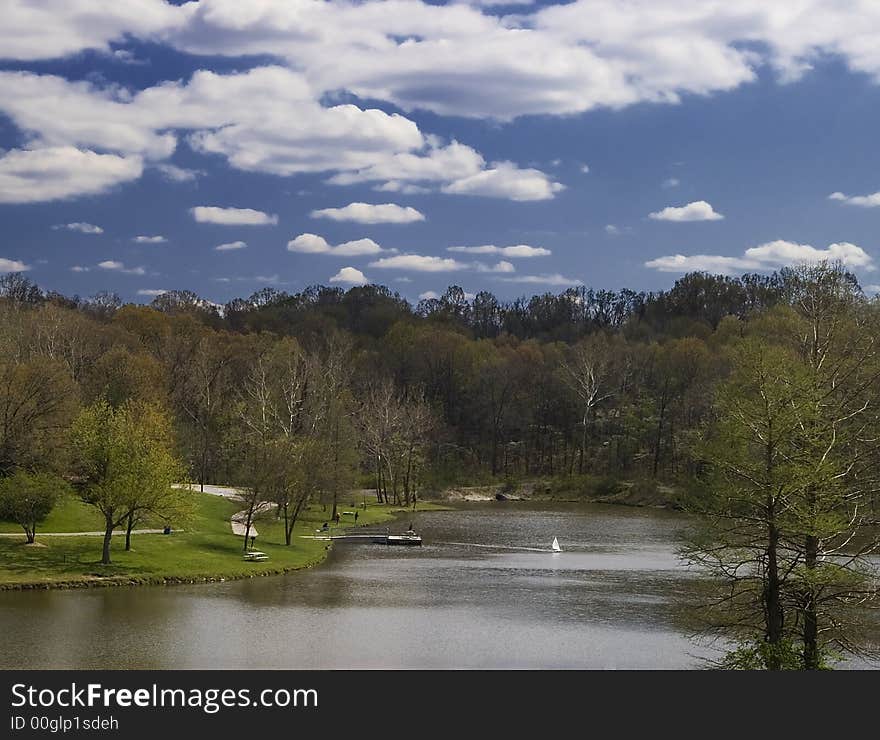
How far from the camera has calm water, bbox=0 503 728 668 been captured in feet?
114

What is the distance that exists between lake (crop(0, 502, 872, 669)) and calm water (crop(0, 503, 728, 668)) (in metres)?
0.08

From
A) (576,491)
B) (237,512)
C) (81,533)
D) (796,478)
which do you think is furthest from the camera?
(576,491)

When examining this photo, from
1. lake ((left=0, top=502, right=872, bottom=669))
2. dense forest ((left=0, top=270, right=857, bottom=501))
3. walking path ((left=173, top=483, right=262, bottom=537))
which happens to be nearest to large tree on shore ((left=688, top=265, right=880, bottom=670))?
lake ((left=0, top=502, right=872, bottom=669))

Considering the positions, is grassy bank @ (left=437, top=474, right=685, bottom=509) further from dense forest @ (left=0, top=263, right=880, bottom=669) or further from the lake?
the lake

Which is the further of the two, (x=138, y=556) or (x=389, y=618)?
(x=138, y=556)

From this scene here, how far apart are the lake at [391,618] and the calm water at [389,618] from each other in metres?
0.08

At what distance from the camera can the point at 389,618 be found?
42875mm

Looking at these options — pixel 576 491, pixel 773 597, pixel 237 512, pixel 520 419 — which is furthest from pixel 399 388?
pixel 773 597

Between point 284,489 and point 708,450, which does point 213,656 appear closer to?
point 708,450

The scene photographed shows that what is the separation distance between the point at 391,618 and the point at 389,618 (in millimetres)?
84

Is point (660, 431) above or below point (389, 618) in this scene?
above

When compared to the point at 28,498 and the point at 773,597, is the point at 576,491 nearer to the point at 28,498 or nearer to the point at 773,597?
the point at 28,498

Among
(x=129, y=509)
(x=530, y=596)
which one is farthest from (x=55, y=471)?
(x=530, y=596)

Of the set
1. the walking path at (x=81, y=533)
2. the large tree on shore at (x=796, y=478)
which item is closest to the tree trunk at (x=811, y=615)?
the large tree on shore at (x=796, y=478)
